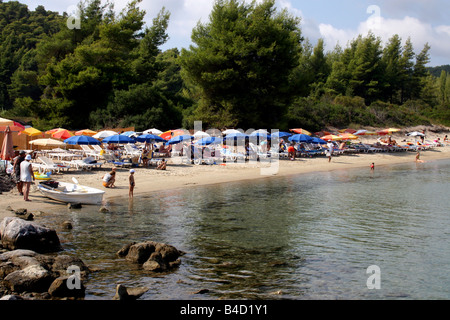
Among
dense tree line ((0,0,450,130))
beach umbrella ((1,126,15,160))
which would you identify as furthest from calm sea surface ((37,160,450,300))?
dense tree line ((0,0,450,130))

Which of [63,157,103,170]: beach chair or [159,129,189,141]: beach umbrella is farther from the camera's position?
[159,129,189,141]: beach umbrella

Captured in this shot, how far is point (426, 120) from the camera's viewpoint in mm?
61375

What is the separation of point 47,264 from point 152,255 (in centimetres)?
228

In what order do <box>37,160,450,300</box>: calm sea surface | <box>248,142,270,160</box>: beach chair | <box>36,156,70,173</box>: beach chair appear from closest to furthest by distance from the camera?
<box>37,160,450,300</box>: calm sea surface < <box>36,156,70,173</box>: beach chair < <box>248,142,270,160</box>: beach chair

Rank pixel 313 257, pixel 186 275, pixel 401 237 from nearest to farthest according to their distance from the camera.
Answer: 1. pixel 186 275
2. pixel 313 257
3. pixel 401 237

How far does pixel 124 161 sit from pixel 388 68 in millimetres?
56428

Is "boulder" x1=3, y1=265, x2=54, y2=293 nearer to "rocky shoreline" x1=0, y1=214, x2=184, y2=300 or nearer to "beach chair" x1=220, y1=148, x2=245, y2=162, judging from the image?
"rocky shoreline" x1=0, y1=214, x2=184, y2=300

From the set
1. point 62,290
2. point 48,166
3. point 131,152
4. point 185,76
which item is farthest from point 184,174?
point 185,76

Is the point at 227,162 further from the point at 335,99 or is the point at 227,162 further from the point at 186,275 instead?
the point at 335,99

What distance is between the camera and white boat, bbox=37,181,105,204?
15500 millimetres

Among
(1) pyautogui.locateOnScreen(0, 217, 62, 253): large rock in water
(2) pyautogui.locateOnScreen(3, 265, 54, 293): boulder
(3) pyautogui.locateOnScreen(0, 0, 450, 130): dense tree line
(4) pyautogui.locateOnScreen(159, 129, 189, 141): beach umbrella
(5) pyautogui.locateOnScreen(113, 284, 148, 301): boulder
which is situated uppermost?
(3) pyautogui.locateOnScreen(0, 0, 450, 130): dense tree line

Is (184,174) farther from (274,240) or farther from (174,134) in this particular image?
(274,240)

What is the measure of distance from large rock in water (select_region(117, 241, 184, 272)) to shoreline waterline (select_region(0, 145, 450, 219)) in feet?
18.0
